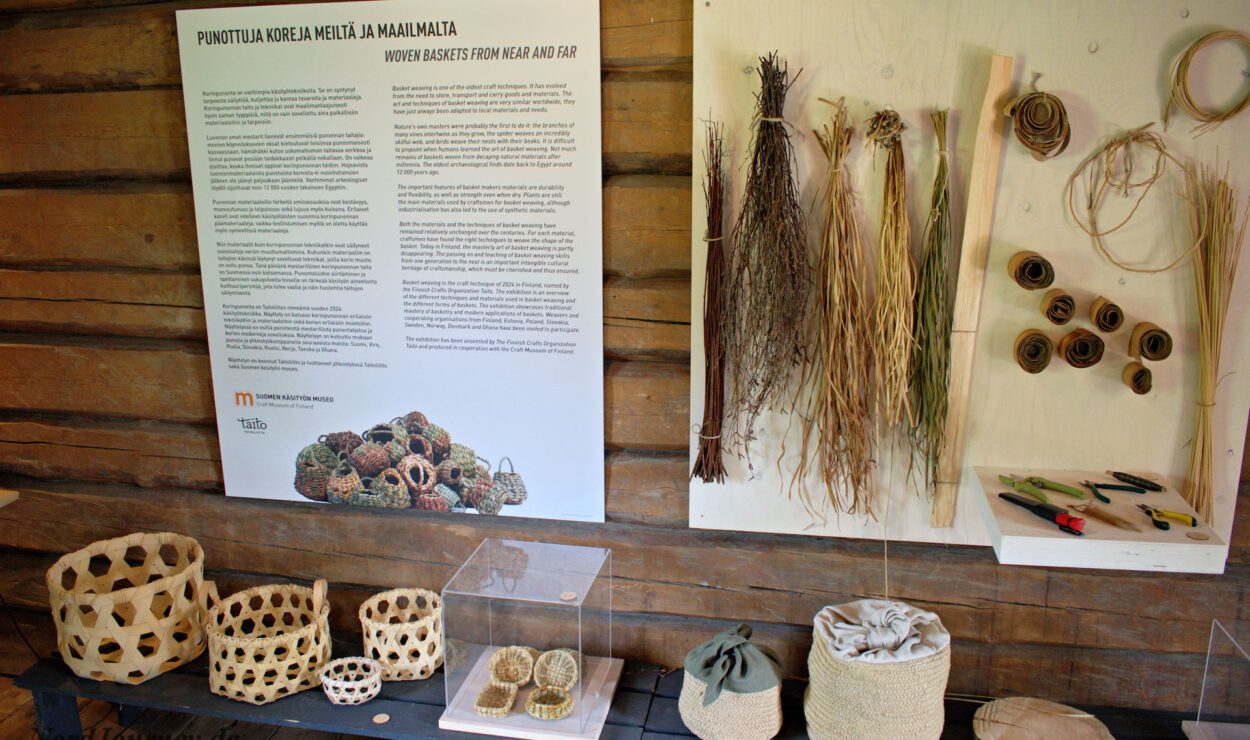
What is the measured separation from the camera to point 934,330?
2016 mm

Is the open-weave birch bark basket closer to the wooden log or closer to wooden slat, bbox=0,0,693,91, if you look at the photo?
the wooden log

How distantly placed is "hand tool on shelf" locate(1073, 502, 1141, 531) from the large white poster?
1.18 metres

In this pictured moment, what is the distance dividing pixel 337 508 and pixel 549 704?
89 cm

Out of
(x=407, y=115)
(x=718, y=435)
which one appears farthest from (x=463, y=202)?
(x=718, y=435)

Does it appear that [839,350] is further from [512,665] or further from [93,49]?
[93,49]

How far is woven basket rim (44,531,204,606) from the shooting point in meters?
2.18

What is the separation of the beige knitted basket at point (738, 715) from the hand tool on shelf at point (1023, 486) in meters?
0.75

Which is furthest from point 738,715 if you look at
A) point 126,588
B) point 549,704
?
point 126,588

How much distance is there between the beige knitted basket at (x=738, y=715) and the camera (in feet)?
6.72

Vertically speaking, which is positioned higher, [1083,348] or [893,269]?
[893,269]

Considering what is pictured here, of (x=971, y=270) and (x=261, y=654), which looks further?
(x=261, y=654)

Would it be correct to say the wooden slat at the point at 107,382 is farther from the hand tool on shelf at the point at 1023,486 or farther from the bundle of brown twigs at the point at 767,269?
the hand tool on shelf at the point at 1023,486

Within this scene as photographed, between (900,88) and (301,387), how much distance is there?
178 centimetres

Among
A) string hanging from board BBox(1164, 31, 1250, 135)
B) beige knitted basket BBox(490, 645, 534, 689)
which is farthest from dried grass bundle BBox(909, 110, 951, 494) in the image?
beige knitted basket BBox(490, 645, 534, 689)
